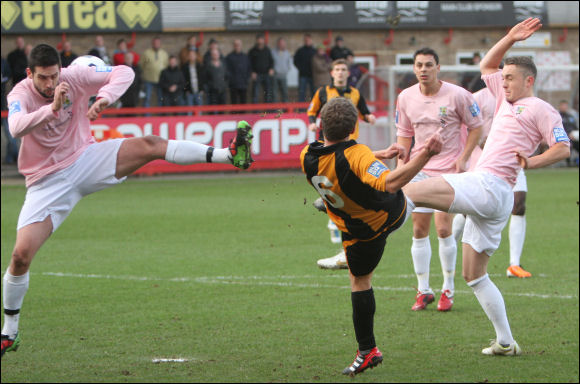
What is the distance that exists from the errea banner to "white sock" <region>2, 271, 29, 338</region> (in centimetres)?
1853

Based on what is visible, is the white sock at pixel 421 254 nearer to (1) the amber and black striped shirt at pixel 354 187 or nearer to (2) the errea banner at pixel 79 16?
(1) the amber and black striped shirt at pixel 354 187

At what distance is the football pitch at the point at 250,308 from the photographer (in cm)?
967

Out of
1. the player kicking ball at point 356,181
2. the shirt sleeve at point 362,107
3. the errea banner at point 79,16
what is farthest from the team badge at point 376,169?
the errea banner at point 79,16

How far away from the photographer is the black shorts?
21.0 ft

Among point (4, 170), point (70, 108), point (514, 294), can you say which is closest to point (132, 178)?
point (4, 170)

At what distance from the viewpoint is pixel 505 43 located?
6.36m

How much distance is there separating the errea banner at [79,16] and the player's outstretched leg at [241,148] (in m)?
20.0

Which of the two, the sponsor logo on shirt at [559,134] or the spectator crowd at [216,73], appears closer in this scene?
the sponsor logo on shirt at [559,134]

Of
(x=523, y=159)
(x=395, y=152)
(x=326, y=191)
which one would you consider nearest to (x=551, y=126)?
(x=523, y=159)

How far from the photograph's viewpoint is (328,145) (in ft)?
20.2

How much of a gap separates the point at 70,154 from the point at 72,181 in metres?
0.23

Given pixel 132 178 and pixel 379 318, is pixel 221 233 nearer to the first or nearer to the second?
pixel 379 318

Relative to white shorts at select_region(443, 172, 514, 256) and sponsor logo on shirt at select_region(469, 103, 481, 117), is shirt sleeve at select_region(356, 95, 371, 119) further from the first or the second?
white shorts at select_region(443, 172, 514, 256)

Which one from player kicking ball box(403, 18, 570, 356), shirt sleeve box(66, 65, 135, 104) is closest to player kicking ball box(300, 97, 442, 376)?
player kicking ball box(403, 18, 570, 356)
